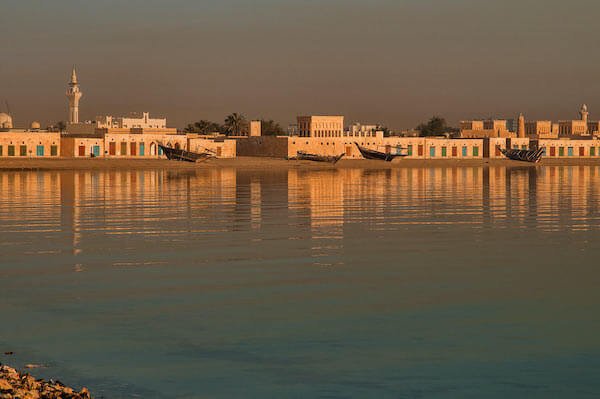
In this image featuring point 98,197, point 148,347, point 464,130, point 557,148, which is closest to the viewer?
point 148,347

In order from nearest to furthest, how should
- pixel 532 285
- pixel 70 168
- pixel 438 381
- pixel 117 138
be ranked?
1. pixel 438 381
2. pixel 532 285
3. pixel 70 168
4. pixel 117 138

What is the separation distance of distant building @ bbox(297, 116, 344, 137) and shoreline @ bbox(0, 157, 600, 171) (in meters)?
14.0

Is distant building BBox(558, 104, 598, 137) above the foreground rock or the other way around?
above

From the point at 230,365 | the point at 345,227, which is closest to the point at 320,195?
the point at 345,227

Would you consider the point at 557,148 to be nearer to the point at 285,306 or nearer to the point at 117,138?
the point at 117,138

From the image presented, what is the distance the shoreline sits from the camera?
69.9m

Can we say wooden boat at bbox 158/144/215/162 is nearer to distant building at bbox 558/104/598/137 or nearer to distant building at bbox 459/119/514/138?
distant building at bbox 459/119/514/138

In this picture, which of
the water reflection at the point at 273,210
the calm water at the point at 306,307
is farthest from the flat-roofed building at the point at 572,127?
the calm water at the point at 306,307

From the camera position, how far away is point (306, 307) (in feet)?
35.6

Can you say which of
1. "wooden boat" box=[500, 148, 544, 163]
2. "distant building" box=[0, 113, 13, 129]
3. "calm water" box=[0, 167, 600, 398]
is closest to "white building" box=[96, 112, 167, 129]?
"distant building" box=[0, 113, 13, 129]

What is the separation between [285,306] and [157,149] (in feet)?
259

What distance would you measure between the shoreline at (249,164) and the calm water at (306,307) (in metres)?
49.7

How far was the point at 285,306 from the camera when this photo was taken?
10891 millimetres

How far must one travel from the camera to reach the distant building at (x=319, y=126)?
362 feet
